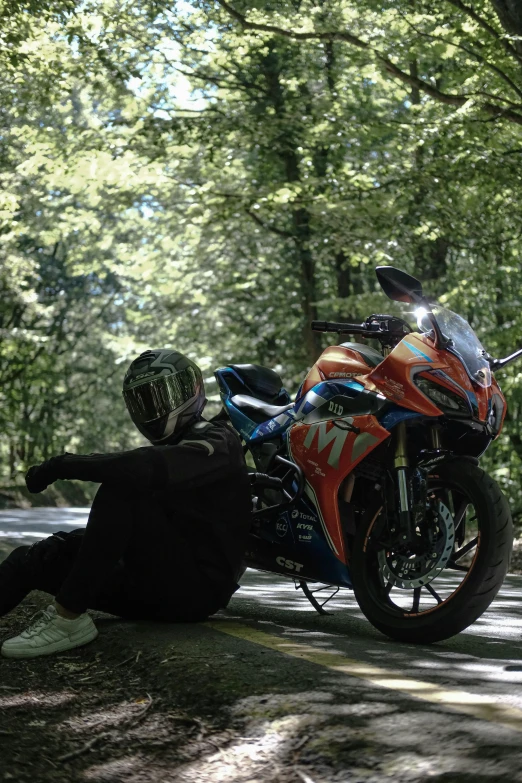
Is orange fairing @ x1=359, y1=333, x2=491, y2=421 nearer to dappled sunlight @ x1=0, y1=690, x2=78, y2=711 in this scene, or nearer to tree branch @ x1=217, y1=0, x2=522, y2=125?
dappled sunlight @ x1=0, y1=690, x2=78, y2=711

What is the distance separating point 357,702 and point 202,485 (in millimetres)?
1661

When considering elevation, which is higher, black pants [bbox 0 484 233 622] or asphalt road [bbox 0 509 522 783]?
black pants [bbox 0 484 233 622]

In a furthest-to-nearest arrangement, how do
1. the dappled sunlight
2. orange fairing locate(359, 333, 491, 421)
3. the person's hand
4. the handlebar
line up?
the handlebar → orange fairing locate(359, 333, 491, 421) → the person's hand → the dappled sunlight

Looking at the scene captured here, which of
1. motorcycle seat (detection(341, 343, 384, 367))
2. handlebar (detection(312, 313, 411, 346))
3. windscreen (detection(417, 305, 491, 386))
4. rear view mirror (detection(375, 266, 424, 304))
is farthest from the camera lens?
handlebar (detection(312, 313, 411, 346))

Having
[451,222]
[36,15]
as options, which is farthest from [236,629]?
[451,222]

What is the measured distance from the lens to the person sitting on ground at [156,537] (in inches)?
178

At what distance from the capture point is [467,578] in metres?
4.39

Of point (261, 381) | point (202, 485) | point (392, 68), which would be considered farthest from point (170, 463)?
point (392, 68)

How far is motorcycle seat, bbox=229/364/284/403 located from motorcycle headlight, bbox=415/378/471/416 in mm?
1616

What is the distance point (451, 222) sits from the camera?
17.7 meters

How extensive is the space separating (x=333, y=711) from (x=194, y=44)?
678 inches

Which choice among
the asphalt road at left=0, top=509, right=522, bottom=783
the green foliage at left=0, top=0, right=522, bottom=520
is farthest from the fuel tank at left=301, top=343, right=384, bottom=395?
the green foliage at left=0, top=0, right=522, bottom=520

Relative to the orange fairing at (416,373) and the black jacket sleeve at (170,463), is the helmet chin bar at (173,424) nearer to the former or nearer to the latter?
the black jacket sleeve at (170,463)

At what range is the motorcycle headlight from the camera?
4.54 metres
